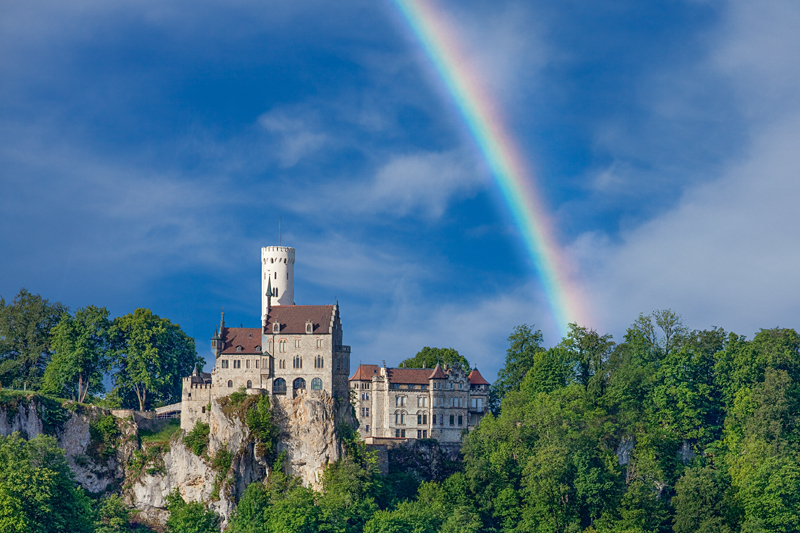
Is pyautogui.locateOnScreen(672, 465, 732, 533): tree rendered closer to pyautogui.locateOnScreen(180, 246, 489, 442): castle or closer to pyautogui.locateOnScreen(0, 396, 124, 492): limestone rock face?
pyautogui.locateOnScreen(180, 246, 489, 442): castle

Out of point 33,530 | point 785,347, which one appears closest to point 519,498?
point 785,347

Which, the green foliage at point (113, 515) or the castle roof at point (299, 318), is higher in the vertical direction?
the castle roof at point (299, 318)

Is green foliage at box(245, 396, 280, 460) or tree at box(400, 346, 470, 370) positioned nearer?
green foliage at box(245, 396, 280, 460)

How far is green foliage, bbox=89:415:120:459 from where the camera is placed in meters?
105

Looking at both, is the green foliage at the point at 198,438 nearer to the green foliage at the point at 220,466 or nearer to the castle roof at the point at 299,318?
the green foliage at the point at 220,466

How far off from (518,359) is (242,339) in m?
32.1

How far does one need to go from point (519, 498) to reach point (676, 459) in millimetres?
16134

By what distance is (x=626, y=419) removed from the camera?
357ft

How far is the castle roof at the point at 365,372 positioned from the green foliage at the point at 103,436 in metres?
29.7

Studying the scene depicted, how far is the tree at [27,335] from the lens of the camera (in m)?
113

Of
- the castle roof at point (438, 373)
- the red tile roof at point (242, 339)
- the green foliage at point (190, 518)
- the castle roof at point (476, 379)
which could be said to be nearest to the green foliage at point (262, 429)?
the red tile roof at point (242, 339)

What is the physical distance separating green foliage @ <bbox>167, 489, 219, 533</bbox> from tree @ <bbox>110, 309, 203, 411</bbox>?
14.3m

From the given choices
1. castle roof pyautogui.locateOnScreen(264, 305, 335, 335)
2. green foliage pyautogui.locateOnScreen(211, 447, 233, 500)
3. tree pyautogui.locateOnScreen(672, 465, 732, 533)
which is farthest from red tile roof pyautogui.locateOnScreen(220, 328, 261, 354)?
tree pyautogui.locateOnScreen(672, 465, 732, 533)

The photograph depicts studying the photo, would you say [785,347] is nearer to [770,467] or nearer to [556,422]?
[770,467]
